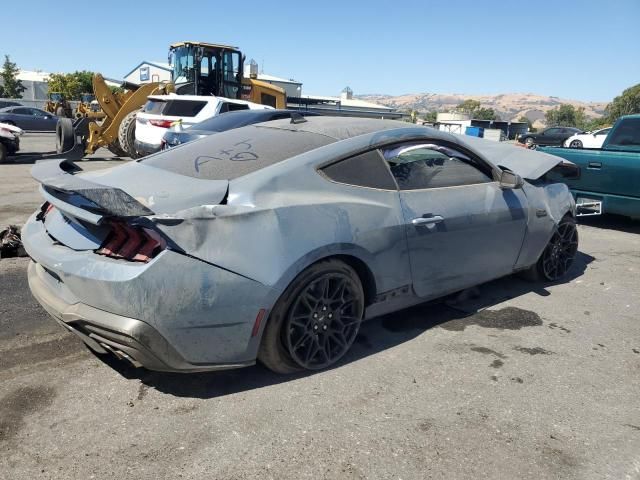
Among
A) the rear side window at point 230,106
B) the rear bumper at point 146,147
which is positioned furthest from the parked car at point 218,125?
the rear side window at point 230,106

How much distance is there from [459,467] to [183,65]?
15.4 metres

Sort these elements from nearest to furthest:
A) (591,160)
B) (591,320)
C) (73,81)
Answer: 1. (591,320)
2. (591,160)
3. (73,81)

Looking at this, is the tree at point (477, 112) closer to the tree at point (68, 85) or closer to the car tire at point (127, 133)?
the tree at point (68, 85)

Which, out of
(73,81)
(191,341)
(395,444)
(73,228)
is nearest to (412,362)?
(395,444)

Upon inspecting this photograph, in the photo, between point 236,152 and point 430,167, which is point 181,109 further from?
point 430,167

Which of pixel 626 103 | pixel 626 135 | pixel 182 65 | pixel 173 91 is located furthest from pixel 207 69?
pixel 626 103

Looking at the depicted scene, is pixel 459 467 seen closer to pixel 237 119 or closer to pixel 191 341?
pixel 191 341

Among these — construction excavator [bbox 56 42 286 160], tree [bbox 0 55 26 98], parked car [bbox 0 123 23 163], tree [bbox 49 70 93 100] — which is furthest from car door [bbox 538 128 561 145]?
tree [bbox 0 55 26 98]

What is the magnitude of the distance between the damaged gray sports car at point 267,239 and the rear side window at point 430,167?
0.04 feet

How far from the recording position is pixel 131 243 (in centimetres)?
268

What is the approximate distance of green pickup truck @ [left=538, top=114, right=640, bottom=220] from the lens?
6980 millimetres

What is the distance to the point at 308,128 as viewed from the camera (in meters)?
3.78

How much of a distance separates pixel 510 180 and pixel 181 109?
29.1 ft

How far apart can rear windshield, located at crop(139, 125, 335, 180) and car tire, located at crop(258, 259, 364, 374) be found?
2.46ft
